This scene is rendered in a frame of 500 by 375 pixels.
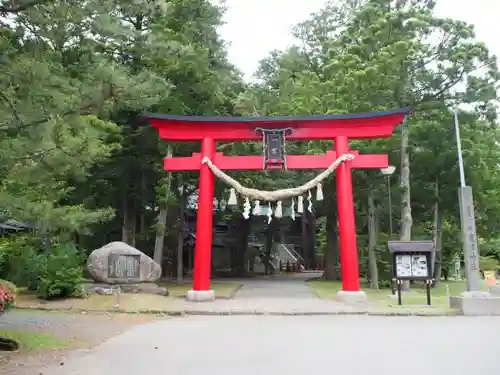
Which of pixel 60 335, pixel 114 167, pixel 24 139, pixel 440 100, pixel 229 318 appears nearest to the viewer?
pixel 24 139

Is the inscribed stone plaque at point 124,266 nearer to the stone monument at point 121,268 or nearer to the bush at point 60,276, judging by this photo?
the stone monument at point 121,268

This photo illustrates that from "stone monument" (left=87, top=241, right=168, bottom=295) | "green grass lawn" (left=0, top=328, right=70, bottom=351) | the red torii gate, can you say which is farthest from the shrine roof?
"green grass lawn" (left=0, top=328, right=70, bottom=351)

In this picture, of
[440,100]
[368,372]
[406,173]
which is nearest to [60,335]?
[368,372]

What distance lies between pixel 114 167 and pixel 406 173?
11954 mm

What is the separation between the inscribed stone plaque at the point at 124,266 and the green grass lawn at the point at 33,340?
6.38 metres

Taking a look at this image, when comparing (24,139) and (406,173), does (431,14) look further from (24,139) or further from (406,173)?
(24,139)

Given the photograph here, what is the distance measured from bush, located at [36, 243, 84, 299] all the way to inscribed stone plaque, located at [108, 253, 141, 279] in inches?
48.7

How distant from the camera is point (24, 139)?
616 centimetres

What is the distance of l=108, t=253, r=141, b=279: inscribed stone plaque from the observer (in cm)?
1499

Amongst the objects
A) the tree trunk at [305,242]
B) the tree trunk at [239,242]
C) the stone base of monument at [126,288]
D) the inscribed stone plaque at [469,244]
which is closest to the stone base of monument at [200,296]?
the stone base of monument at [126,288]

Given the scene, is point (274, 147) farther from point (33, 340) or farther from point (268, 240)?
point (268, 240)

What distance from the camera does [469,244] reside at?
1247cm

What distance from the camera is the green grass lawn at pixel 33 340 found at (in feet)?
24.1

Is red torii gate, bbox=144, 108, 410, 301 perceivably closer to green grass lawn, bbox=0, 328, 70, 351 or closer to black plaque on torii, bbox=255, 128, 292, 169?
black plaque on torii, bbox=255, 128, 292, 169
